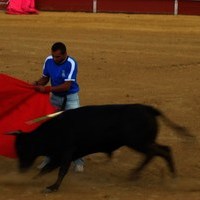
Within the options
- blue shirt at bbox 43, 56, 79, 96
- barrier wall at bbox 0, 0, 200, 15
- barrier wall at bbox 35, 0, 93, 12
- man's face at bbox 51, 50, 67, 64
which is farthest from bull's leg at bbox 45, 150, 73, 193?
barrier wall at bbox 35, 0, 93, 12

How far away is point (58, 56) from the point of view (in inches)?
275

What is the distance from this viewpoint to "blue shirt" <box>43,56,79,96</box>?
7.07 m

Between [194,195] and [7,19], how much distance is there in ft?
62.4

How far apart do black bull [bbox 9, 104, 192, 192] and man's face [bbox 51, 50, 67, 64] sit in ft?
1.91

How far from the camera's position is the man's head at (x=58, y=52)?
6930 mm

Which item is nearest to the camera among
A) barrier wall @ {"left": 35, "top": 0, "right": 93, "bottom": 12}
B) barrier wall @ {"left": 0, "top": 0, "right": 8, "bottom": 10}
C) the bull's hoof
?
the bull's hoof

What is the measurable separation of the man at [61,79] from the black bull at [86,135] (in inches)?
17.4

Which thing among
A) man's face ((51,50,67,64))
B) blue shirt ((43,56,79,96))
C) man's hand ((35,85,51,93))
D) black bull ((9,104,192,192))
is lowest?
black bull ((9,104,192,192))

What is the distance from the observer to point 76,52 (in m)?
17.4

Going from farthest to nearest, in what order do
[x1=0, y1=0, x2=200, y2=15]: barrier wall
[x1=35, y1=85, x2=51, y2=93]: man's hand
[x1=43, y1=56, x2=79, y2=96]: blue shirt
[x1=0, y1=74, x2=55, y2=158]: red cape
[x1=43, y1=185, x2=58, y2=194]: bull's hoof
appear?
[x1=0, y1=0, x2=200, y2=15]: barrier wall, [x1=0, y1=74, x2=55, y2=158]: red cape, [x1=35, y1=85, x2=51, y2=93]: man's hand, [x1=43, y1=56, x2=79, y2=96]: blue shirt, [x1=43, y1=185, x2=58, y2=194]: bull's hoof

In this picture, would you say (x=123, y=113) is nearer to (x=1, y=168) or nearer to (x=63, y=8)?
(x=1, y=168)

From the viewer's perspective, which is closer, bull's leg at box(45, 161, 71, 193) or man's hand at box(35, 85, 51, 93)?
bull's leg at box(45, 161, 71, 193)

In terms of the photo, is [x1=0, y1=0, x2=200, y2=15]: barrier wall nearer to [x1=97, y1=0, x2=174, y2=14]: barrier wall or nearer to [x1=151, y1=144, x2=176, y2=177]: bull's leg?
[x1=97, y1=0, x2=174, y2=14]: barrier wall

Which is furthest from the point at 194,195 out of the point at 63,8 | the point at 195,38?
the point at 63,8
